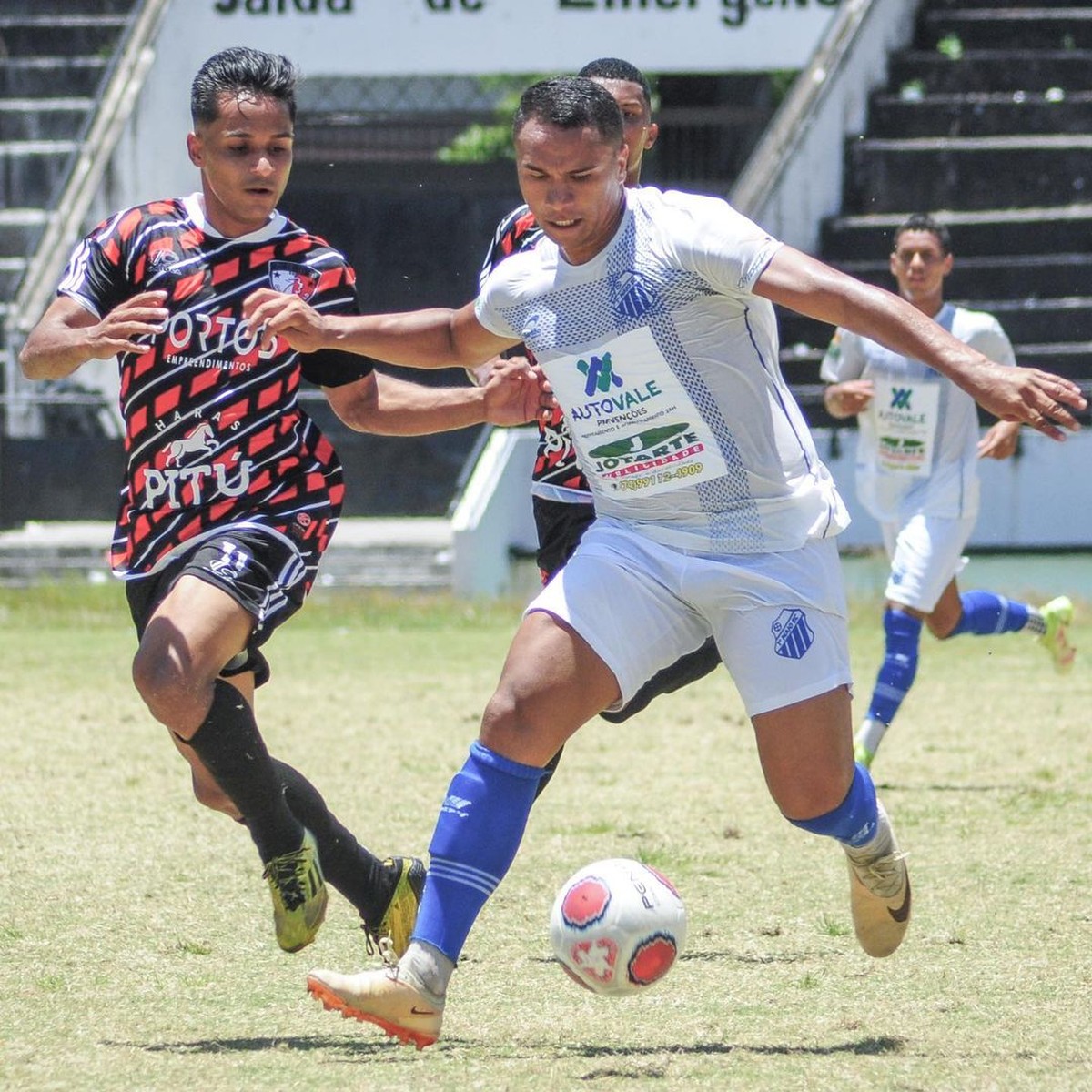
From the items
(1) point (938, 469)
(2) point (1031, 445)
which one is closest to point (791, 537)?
(1) point (938, 469)

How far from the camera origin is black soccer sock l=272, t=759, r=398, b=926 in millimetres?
5367

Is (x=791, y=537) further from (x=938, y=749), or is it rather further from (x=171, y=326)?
(x=938, y=749)

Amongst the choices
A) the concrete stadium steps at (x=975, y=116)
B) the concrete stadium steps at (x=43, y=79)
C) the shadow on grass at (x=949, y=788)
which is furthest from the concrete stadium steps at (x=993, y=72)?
the shadow on grass at (x=949, y=788)

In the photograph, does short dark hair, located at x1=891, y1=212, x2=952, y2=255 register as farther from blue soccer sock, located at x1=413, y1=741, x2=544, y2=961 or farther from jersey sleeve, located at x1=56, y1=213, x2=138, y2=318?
blue soccer sock, located at x1=413, y1=741, x2=544, y2=961

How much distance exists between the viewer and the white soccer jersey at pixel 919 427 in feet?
30.4

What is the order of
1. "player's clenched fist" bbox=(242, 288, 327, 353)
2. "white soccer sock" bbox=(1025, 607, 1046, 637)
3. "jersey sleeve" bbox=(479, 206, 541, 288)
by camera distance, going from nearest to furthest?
"player's clenched fist" bbox=(242, 288, 327, 353)
"jersey sleeve" bbox=(479, 206, 541, 288)
"white soccer sock" bbox=(1025, 607, 1046, 637)

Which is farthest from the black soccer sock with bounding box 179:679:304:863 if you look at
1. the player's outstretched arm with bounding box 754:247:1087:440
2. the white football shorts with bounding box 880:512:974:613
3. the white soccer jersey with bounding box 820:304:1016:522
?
the white soccer jersey with bounding box 820:304:1016:522

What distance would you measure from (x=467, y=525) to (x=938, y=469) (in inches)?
268

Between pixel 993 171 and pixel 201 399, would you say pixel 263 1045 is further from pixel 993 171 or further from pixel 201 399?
pixel 993 171

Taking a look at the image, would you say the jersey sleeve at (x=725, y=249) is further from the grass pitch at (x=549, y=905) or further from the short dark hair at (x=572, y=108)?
the grass pitch at (x=549, y=905)

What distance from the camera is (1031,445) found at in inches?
660

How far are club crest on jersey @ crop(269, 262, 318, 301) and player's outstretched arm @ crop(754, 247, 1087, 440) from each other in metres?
1.50

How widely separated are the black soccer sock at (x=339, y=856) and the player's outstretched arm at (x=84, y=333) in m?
1.17

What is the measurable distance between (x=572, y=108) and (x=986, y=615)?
5569 mm
